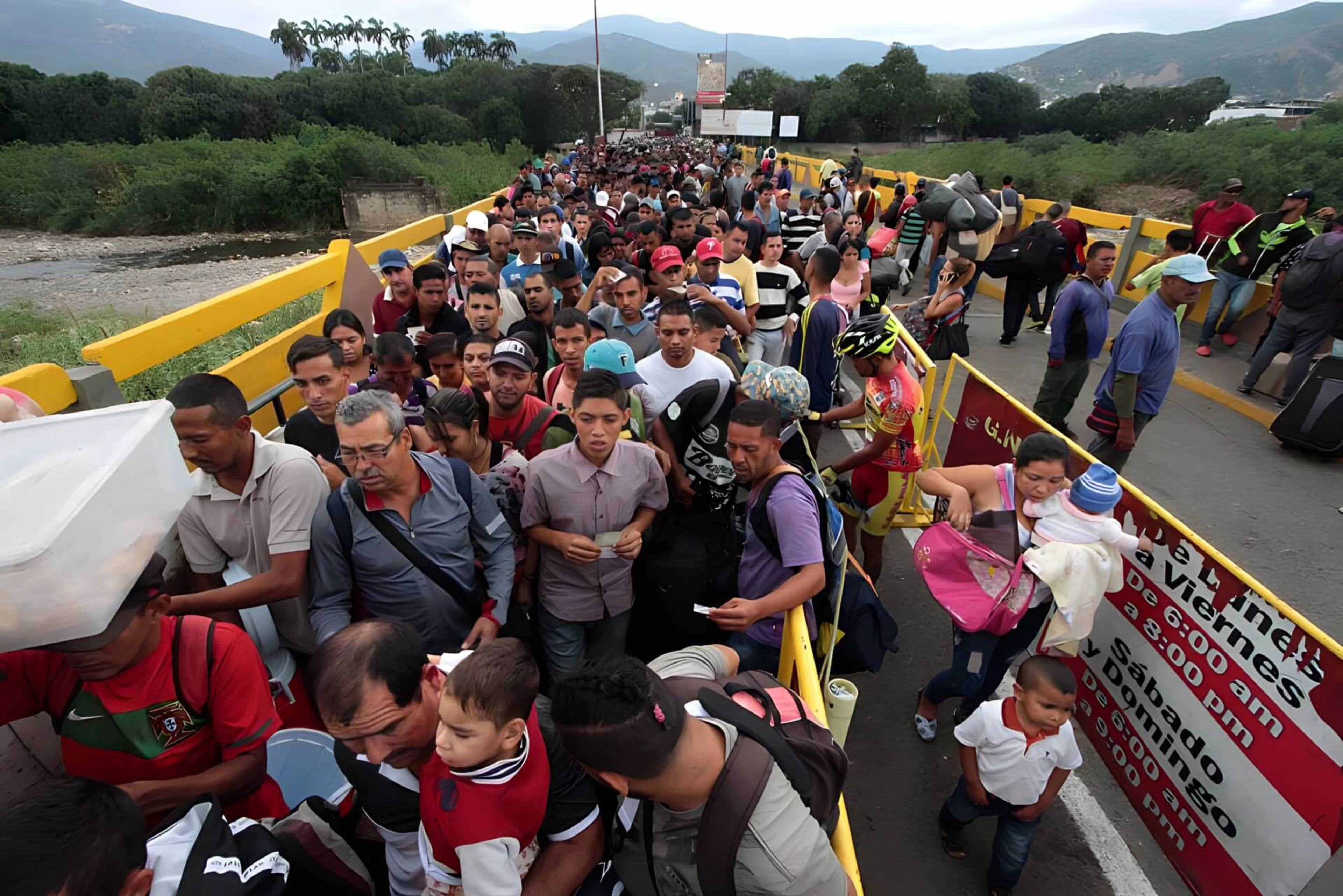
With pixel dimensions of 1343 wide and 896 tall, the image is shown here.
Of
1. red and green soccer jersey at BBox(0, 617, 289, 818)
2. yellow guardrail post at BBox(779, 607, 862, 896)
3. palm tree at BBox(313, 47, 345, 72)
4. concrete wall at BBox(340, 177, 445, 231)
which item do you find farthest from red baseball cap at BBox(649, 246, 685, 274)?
palm tree at BBox(313, 47, 345, 72)

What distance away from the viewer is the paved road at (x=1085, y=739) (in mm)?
2803

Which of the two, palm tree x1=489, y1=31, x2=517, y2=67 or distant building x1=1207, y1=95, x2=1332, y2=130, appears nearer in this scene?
distant building x1=1207, y1=95, x2=1332, y2=130

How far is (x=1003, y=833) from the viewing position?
8.60 feet

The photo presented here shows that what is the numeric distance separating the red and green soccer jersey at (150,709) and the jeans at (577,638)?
1.28m

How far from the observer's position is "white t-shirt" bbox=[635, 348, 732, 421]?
3.59m

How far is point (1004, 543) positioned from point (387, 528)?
2771 mm

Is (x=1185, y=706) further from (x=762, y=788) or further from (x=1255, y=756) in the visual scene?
(x=762, y=788)

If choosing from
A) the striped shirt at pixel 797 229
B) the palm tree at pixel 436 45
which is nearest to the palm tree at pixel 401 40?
the palm tree at pixel 436 45

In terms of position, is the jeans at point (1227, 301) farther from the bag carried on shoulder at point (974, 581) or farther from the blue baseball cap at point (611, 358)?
the blue baseball cap at point (611, 358)

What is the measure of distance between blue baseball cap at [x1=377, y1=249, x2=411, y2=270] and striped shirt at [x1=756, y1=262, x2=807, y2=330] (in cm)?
312

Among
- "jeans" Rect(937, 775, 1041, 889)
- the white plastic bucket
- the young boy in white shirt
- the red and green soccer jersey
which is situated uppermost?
the red and green soccer jersey

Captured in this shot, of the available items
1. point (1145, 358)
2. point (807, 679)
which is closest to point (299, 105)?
point (1145, 358)

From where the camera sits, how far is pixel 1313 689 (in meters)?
2.31

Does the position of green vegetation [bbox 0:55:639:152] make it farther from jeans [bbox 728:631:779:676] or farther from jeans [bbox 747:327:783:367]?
jeans [bbox 728:631:779:676]
